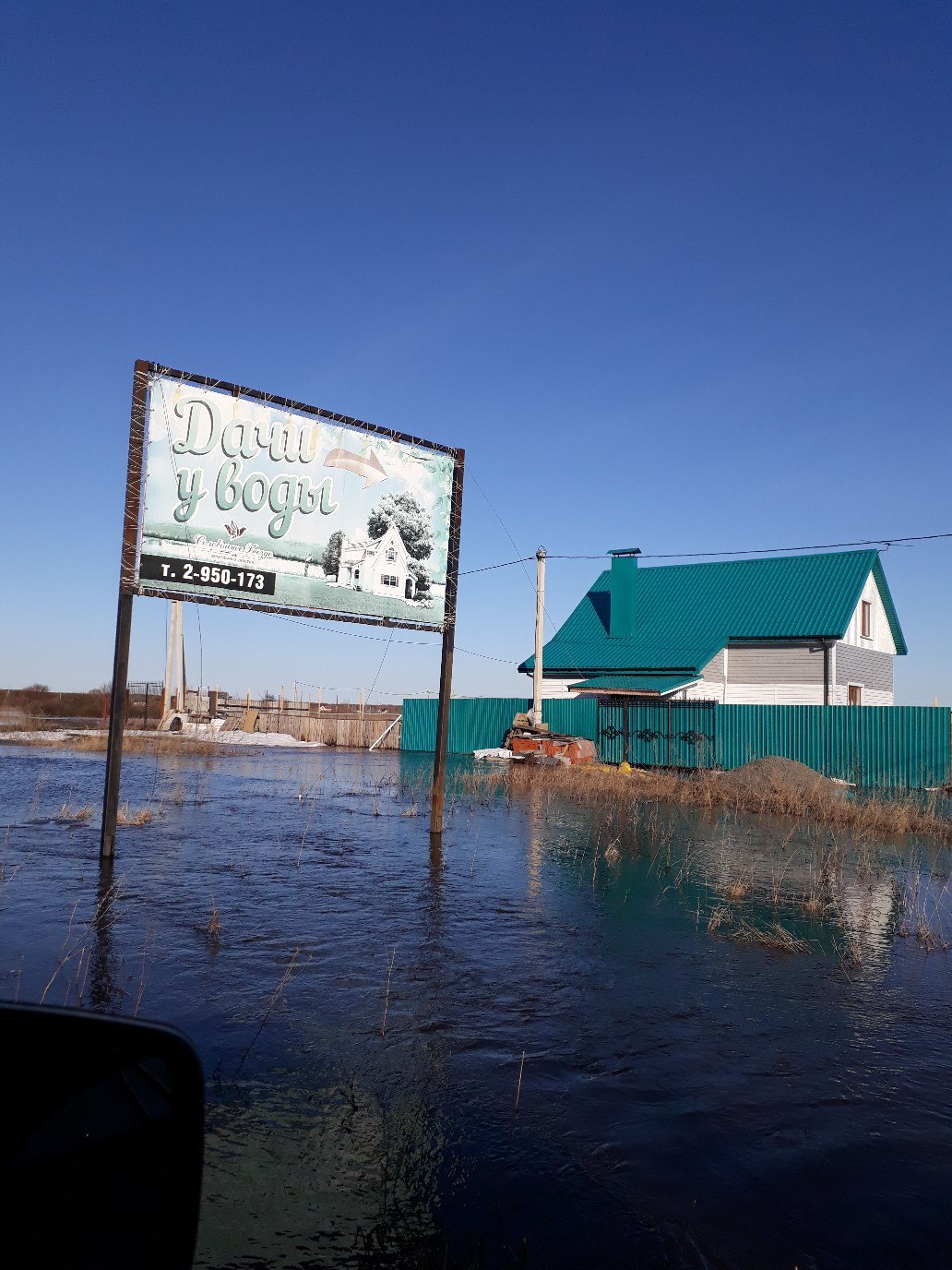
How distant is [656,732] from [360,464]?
1919cm

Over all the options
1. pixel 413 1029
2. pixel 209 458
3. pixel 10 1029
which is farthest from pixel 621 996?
pixel 209 458

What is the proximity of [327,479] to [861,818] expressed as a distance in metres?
10.5

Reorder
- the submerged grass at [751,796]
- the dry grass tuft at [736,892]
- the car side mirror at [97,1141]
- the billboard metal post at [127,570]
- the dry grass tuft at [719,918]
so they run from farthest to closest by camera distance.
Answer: the submerged grass at [751,796] < the billboard metal post at [127,570] < the dry grass tuft at [736,892] < the dry grass tuft at [719,918] < the car side mirror at [97,1141]

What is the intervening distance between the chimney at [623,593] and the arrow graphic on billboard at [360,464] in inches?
907

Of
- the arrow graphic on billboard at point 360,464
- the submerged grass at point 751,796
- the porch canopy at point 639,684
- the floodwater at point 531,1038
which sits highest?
the arrow graphic on billboard at point 360,464

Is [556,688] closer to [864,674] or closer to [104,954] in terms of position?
[864,674]

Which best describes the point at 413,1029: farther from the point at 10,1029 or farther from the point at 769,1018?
the point at 10,1029

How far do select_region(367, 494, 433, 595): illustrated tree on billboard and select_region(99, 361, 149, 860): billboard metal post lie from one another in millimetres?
3066

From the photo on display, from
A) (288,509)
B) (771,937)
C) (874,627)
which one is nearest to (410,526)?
(288,509)

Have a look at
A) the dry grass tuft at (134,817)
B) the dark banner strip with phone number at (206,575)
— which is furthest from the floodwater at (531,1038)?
the dark banner strip with phone number at (206,575)

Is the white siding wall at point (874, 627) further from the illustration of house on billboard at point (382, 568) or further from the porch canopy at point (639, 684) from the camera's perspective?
the illustration of house on billboard at point (382, 568)

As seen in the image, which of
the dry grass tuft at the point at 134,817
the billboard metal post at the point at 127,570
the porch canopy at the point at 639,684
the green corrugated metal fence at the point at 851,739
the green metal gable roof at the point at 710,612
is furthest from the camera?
the green metal gable roof at the point at 710,612

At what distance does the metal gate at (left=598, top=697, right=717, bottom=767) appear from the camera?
2741 cm

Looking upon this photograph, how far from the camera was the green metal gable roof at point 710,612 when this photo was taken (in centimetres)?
3044
